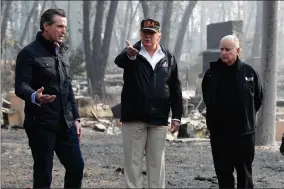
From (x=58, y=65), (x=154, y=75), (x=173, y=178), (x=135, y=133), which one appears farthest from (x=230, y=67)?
(x=173, y=178)

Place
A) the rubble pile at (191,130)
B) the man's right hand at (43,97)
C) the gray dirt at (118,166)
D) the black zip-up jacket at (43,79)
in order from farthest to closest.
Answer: the rubble pile at (191,130) < the gray dirt at (118,166) < the black zip-up jacket at (43,79) < the man's right hand at (43,97)

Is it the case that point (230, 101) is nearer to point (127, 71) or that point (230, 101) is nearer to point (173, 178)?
point (127, 71)

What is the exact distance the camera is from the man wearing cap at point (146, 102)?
4.91 metres

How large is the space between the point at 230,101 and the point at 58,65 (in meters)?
1.73

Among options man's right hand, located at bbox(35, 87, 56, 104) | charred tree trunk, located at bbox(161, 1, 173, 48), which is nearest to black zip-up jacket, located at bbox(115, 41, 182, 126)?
man's right hand, located at bbox(35, 87, 56, 104)

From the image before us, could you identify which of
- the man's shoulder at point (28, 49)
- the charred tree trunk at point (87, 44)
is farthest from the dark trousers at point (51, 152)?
the charred tree trunk at point (87, 44)

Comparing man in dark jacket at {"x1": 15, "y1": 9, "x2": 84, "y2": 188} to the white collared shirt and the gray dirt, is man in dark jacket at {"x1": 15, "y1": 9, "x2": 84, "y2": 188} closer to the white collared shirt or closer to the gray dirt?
the white collared shirt

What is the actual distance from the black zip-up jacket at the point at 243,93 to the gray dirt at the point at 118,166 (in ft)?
5.95

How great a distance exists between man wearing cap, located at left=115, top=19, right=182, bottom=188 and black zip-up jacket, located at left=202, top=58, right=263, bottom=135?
1.43 feet

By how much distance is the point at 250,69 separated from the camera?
518 centimetres

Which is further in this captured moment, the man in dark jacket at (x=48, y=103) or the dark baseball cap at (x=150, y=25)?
the dark baseball cap at (x=150, y=25)

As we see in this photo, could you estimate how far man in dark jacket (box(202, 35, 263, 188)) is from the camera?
5.07m

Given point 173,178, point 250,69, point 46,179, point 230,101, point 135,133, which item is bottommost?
point 173,178

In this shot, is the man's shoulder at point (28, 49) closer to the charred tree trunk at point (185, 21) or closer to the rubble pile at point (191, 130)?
the rubble pile at point (191, 130)
